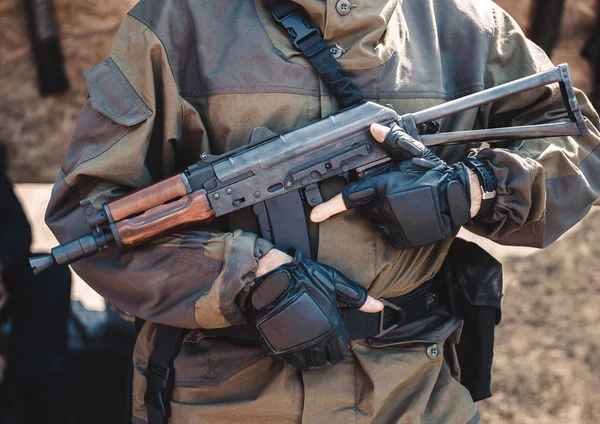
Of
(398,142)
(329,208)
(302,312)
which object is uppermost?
(398,142)

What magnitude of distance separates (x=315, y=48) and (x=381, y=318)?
0.72m

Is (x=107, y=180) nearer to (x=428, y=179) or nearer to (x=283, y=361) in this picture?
(x=283, y=361)

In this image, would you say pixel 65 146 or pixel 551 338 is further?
pixel 551 338

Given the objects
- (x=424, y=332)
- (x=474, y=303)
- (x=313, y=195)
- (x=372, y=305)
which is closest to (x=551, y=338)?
(x=474, y=303)

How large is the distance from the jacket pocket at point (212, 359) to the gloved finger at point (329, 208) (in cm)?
39

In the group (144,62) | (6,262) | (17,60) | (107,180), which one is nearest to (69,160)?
(107,180)

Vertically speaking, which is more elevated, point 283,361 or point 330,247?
point 330,247

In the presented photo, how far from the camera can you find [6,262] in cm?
305

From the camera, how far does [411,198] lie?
1897mm

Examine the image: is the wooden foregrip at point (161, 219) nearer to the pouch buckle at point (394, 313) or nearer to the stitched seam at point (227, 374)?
the stitched seam at point (227, 374)

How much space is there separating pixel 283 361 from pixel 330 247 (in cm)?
32

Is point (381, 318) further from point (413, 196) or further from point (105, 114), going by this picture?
point (105, 114)

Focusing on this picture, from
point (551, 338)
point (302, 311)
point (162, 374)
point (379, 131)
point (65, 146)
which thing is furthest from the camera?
point (551, 338)

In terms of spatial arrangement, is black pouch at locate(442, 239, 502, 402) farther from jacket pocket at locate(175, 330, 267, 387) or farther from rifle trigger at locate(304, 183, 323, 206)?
jacket pocket at locate(175, 330, 267, 387)
